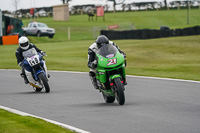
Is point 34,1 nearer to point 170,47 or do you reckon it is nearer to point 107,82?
point 170,47

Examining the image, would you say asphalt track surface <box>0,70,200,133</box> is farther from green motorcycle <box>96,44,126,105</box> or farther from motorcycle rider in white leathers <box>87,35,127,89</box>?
motorcycle rider in white leathers <box>87,35,127,89</box>

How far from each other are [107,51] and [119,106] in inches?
44.0

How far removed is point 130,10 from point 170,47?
210 feet

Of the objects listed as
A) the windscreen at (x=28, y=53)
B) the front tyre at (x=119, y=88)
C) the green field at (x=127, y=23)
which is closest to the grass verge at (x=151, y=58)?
the windscreen at (x=28, y=53)

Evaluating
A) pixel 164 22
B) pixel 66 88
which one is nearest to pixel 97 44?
pixel 66 88

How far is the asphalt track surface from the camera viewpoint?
297 inches

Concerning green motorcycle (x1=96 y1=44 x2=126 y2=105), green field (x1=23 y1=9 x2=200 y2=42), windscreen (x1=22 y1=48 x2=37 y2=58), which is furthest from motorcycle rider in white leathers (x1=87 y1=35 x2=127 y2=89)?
green field (x1=23 y1=9 x2=200 y2=42)

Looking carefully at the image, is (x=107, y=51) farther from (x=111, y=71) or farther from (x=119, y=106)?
(x=119, y=106)

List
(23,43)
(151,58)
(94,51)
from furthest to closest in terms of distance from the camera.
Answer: (151,58)
(23,43)
(94,51)

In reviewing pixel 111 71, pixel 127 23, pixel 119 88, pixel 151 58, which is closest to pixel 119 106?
pixel 119 88

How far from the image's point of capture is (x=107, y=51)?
10.1 meters

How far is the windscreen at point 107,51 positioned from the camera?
32.9 ft

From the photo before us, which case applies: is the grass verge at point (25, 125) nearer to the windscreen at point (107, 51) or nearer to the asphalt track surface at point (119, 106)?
the asphalt track surface at point (119, 106)

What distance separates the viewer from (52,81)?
54.0 feet
